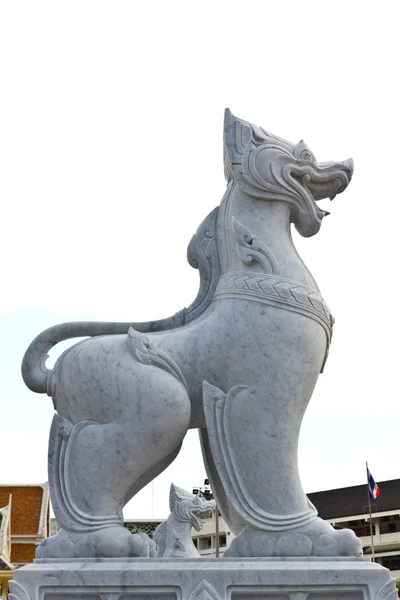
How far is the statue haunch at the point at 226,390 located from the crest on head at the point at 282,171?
0.04 feet

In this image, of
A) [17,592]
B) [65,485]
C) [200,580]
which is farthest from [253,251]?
[17,592]

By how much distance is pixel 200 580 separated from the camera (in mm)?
4844

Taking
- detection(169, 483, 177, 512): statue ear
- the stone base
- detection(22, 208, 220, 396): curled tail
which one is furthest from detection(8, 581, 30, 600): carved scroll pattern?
detection(169, 483, 177, 512): statue ear

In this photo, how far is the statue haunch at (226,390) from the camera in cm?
510

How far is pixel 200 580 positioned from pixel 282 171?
2796mm

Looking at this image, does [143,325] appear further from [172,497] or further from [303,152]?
[303,152]

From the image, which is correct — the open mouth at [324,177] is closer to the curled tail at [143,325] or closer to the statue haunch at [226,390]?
the statue haunch at [226,390]

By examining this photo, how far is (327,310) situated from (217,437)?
119 centimetres

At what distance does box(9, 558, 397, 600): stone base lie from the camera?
4828mm

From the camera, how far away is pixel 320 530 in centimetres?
509

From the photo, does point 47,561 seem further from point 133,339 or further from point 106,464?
point 133,339

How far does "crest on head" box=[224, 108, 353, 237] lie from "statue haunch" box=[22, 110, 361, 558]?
0.04 feet

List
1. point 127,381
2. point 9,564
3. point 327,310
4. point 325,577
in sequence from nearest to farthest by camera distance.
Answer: point 325,577
point 127,381
point 327,310
point 9,564

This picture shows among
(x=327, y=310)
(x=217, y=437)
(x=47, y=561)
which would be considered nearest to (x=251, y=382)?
(x=217, y=437)
